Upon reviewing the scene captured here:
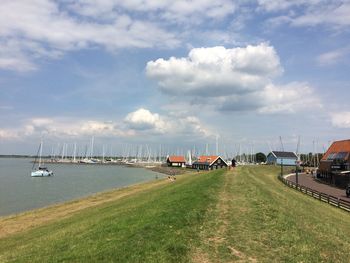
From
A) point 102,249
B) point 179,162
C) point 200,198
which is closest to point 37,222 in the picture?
point 200,198

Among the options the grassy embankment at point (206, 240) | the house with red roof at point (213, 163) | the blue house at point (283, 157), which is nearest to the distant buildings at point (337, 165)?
the grassy embankment at point (206, 240)

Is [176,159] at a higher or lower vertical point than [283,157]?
lower

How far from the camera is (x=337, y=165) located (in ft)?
238

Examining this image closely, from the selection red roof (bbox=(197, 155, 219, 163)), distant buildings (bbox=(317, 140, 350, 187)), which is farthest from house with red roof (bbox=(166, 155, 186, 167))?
distant buildings (bbox=(317, 140, 350, 187))

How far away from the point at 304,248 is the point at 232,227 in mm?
3466

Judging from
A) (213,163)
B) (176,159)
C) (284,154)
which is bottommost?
(213,163)

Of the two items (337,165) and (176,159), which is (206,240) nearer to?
(337,165)

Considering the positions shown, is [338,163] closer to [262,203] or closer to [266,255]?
[262,203]

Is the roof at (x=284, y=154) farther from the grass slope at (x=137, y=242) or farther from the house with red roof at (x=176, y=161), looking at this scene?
the grass slope at (x=137, y=242)

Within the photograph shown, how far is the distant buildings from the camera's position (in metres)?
65.8

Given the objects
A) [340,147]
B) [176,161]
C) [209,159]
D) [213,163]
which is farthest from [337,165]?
[176,161]

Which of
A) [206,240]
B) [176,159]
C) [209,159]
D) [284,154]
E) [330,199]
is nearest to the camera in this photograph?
[206,240]

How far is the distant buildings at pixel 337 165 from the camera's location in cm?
6575

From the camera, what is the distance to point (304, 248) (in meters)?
13.9
